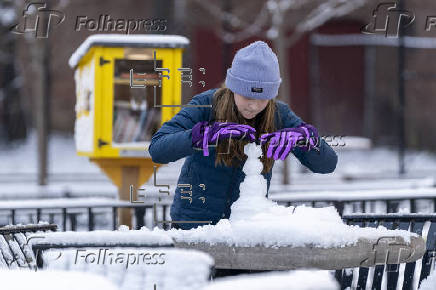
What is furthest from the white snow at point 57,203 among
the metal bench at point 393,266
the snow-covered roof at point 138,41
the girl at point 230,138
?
the metal bench at point 393,266

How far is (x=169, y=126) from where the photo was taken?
3805 millimetres

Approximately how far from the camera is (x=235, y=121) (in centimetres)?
378

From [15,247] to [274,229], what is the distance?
5.50 ft

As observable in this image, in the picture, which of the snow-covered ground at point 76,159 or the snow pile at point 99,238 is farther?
the snow-covered ground at point 76,159

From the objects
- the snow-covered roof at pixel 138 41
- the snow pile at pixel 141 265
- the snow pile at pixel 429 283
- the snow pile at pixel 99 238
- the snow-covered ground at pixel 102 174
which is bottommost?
the snow-covered ground at pixel 102 174

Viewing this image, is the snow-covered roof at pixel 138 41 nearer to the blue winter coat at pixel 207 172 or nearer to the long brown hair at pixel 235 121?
the blue winter coat at pixel 207 172

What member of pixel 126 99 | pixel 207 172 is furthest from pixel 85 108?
pixel 207 172

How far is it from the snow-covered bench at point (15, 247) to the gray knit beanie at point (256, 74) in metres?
1.34

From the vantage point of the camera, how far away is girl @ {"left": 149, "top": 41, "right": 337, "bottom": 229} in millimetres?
3551

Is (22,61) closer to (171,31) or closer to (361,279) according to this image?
(171,31)

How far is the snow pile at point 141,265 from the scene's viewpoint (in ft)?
8.34

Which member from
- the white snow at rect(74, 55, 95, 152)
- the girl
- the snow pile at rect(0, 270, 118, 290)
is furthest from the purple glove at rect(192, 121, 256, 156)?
the white snow at rect(74, 55, 95, 152)

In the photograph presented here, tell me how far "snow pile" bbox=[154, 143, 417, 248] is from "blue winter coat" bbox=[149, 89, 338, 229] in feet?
0.75

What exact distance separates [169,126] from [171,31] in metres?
12.0
